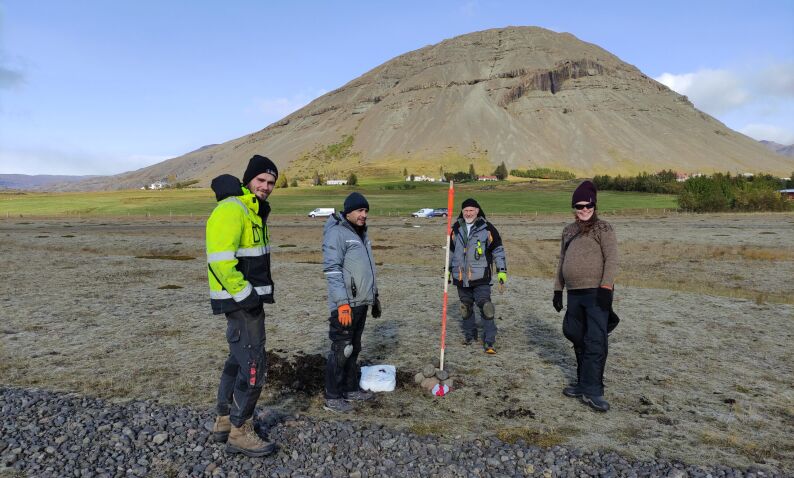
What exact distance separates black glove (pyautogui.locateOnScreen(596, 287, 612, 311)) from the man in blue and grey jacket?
2.67m

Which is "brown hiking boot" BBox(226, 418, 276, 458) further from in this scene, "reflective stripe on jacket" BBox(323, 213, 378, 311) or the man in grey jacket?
"reflective stripe on jacket" BBox(323, 213, 378, 311)

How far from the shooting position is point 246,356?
5449 millimetres

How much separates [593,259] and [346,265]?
3.73 m

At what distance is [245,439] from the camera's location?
5613mm

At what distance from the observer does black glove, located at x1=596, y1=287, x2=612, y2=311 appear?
22.9ft

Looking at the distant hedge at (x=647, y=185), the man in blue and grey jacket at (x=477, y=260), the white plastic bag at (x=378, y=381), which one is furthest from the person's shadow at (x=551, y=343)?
the distant hedge at (x=647, y=185)

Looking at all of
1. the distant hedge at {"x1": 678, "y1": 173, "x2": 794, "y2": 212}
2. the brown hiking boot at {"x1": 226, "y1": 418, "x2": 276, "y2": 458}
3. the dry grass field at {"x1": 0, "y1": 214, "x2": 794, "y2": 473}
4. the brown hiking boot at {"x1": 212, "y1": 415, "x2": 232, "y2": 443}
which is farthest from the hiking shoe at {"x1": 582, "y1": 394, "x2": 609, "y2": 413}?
the distant hedge at {"x1": 678, "y1": 173, "x2": 794, "y2": 212}

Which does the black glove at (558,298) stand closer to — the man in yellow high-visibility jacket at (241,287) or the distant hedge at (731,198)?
the man in yellow high-visibility jacket at (241,287)

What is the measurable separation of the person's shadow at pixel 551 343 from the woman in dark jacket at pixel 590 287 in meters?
1.23

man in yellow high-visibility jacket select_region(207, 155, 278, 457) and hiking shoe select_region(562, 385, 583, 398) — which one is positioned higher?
man in yellow high-visibility jacket select_region(207, 155, 278, 457)

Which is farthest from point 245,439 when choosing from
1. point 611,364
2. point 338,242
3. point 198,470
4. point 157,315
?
point 157,315

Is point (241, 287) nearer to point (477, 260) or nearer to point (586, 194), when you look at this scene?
point (586, 194)

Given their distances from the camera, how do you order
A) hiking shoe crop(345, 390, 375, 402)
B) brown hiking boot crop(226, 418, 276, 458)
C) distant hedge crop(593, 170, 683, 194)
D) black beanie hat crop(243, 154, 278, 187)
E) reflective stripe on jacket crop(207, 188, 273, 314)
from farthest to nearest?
distant hedge crop(593, 170, 683, 194) → hiking shoe crop(345, 390, 375, 402) → black beanie hat crop(243, 154, 278, 187) → brown hiking boot crop(226, 418, 276, 458) → reflective stripe on jacket crop(207, 188, 273, 314)

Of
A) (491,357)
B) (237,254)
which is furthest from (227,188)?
(491,357)
